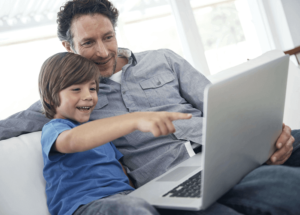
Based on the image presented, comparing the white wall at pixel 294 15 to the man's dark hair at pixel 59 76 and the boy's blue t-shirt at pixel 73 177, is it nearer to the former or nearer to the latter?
the man's dark hair at pixel 59 76

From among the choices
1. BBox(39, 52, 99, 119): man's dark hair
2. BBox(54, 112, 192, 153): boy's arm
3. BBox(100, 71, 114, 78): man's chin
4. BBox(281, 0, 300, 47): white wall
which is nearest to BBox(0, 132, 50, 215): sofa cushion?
BBox(39, 52, 99, 119): man's dark hair

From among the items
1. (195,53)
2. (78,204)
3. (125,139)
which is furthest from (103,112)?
(195,53)

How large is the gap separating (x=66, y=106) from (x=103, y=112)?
210mm

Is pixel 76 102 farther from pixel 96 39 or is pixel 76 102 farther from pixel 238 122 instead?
pixel 238 122

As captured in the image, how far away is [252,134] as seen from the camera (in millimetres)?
582

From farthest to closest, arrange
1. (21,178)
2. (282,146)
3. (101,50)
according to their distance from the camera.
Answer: (101,50) < (21,178) < (282,146)

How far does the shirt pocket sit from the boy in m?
0.26

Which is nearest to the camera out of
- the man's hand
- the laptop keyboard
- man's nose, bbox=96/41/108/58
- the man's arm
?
the laptop keyboard

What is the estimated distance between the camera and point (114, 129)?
648 mm

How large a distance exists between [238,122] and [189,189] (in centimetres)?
20

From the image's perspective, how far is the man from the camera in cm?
105

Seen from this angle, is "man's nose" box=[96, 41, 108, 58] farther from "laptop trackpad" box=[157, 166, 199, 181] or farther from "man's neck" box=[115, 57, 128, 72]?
"laptop trackpad" box=[157, 166, 199, 181]

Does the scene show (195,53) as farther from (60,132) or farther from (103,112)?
(60,132)

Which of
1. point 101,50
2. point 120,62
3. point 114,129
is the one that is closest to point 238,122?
point 114,129
